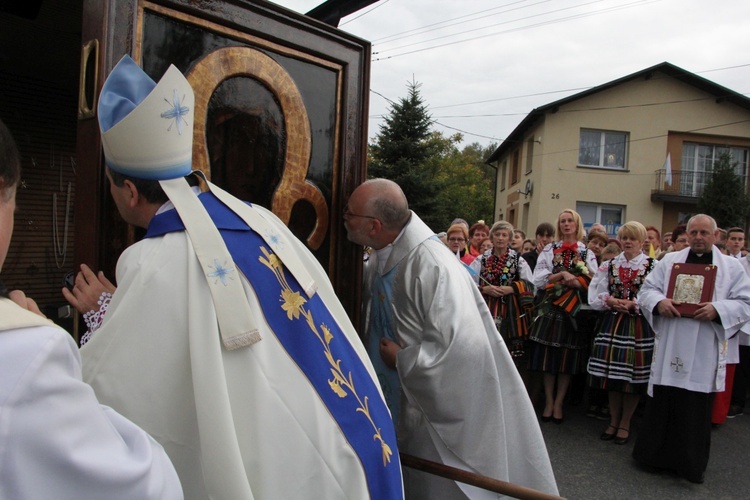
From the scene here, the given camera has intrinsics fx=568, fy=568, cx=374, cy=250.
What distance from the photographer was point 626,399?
5.16 metres

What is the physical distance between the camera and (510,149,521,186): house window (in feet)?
82.6

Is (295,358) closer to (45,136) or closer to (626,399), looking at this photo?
(45,136)

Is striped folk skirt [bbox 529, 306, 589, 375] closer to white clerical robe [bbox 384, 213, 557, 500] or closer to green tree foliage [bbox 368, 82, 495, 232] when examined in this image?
white clerical robe [bbox 384, 213, 557, 500]

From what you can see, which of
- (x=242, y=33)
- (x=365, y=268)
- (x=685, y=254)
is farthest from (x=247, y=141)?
(x=685, y=254)

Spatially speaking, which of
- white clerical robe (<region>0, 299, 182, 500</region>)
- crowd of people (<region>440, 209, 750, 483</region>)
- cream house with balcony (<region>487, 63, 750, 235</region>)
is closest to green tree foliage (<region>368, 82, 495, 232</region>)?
cream house with balcony (<region>487, 63, 750, 235</region>)

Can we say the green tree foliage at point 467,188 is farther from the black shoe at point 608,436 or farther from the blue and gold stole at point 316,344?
the blue and gold stole at point 316,344

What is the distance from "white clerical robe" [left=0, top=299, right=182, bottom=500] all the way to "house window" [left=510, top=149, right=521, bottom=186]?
2538 cm

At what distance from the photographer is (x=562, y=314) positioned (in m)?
5.62

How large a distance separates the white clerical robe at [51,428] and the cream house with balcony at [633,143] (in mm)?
20546

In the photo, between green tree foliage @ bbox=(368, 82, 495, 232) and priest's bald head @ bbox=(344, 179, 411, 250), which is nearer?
priest's bald head @ bbox=(344, 179, 411, 250)

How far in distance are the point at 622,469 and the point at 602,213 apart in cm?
1761

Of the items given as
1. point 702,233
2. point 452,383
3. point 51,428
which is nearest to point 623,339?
point 702,233

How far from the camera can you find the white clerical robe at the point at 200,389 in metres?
1.20

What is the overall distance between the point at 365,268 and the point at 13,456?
7.01 feet
